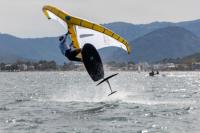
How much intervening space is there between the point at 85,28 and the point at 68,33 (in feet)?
4.55

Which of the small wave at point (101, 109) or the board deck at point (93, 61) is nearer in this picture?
the board deck at point (93, 61)

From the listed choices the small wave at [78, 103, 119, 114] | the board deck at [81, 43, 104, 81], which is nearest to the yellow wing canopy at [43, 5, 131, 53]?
the board deck at [81, 43, 104, 81]

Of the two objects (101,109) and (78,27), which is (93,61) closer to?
(78,27)

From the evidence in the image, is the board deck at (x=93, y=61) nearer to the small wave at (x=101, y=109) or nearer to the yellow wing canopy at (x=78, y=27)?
the yellow wing canopy at (x=78, y=27)

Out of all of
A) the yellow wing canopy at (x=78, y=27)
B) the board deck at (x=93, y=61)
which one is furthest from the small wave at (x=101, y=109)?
the yellow wing canopy at (x=78, y=27)

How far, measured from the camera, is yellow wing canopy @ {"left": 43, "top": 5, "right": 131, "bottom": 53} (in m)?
35.2

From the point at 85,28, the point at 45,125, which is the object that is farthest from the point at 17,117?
the point at 85,28

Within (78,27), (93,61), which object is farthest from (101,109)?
(78,27)

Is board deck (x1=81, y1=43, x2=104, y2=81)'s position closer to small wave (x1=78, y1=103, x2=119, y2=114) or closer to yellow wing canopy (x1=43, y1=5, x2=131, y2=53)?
yellow wing canopy (x1=43, y1=5, x2=131, y2=53)

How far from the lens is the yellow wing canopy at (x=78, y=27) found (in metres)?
35.2

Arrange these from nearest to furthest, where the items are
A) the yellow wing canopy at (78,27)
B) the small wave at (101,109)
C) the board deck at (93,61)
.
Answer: the yellow wing canopy at (78,27) → the board deck at (93,61) → the small wave at (101,109)

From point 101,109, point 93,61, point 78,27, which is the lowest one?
point 101,109

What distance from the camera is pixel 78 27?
120 ft

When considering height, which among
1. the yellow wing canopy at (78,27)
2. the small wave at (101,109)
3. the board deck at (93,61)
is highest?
the yellow wing canopy at (78,27)
